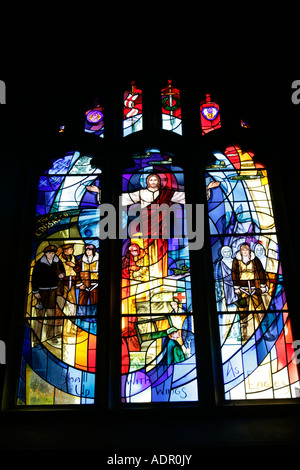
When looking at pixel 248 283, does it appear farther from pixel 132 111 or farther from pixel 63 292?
pixel 132 111

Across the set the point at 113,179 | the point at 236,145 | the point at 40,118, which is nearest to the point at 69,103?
the point at 40,118

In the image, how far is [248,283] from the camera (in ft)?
13.9

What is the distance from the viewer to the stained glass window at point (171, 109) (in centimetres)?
508

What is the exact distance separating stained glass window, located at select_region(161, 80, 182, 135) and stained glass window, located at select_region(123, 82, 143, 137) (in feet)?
0.76

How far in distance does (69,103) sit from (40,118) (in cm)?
34

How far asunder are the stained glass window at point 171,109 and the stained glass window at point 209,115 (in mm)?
230

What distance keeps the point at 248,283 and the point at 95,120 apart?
2224mm

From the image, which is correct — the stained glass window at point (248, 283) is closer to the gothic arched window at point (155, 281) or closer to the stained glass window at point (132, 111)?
A: the gothic arched window at point (155, 281)

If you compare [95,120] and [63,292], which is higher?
[95,120]

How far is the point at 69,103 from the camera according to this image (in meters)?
5.24

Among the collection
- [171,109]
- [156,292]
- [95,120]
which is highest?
[171,109]

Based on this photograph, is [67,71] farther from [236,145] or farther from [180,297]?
[180,297]

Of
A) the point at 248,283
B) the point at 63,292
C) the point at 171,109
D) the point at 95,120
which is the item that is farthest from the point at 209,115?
the point at 63,292
